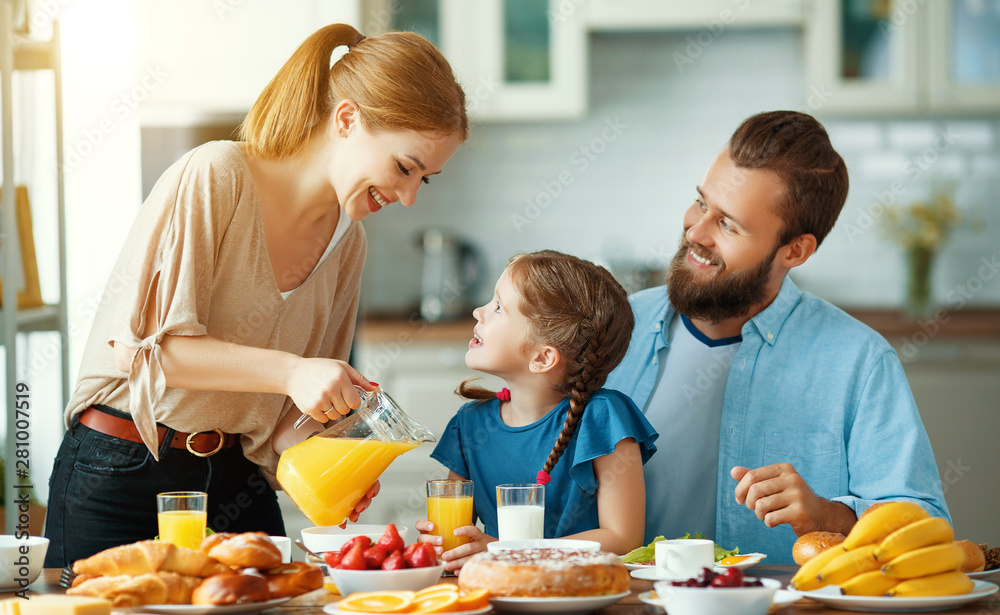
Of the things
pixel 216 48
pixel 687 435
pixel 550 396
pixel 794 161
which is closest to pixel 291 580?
pixel 550 396

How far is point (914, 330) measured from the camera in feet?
11.8

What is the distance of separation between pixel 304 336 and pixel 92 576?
2.28ft

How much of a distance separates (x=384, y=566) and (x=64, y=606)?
344 mm

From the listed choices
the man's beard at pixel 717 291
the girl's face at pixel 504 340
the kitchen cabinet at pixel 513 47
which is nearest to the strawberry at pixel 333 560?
the girl's face at pixel 504 340

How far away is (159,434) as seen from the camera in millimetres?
1538

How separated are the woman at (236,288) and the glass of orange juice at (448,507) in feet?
0.38

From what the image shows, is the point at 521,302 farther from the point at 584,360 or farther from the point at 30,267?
the point at 30,267

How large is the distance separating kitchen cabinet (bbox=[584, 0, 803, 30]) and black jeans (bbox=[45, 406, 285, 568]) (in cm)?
277

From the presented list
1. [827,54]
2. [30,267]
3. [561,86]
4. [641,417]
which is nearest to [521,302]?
[641,417]

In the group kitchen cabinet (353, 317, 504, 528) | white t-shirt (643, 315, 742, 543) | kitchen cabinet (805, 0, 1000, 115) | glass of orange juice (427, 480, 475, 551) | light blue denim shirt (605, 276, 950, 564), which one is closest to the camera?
glass of orange juice (427, 480, 475, 551)

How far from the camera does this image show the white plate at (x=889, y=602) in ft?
3.44

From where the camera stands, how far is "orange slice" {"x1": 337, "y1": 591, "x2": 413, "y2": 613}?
0.99 m

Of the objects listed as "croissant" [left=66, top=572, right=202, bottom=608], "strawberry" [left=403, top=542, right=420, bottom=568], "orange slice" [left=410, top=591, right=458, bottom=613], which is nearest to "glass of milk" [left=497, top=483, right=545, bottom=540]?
"strawberry" [left=403, top=542, right=420, bottom=568]

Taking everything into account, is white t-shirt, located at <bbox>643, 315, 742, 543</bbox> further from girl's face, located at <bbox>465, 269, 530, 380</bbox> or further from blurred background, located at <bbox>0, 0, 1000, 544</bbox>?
blurred background, located at <bbox>0, 0, 1000, 544</bbox>
